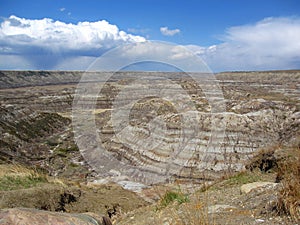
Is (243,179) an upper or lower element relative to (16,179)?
upper

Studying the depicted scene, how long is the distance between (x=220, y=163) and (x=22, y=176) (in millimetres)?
28356

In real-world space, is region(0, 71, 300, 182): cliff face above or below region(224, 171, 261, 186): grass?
below

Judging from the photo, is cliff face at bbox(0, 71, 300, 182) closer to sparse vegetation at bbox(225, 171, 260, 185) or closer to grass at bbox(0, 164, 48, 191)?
grass at bbox(0, 164, 48, 191)

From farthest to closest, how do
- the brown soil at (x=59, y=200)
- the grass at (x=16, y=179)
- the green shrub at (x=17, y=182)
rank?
the grass at (x=16, y=179) → the green shrub at (x=17, y=182) → the brown soil at (x=59, y=200)

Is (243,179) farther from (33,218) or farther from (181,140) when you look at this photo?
(181,140)

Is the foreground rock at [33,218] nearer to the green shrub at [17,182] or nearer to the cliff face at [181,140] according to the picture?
the green shrub at [17,182]

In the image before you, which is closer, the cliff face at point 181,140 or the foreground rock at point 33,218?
the foreground rock at point 33,218

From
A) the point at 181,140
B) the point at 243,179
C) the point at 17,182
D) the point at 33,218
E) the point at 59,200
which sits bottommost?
A: the point at 181,140

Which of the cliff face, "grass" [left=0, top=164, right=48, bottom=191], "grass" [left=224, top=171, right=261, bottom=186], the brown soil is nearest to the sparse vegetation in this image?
"grass" [left=224, top=171, right=261, bottom=186]

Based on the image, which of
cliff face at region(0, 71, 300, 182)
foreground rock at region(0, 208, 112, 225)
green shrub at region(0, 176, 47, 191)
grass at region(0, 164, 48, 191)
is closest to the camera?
foreground rock at region(0, 208, 112, 225)

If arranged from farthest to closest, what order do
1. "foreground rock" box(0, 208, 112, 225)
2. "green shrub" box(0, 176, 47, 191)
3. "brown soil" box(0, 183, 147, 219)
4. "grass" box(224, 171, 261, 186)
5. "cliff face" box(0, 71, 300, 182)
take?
"cliff face" box(0, 71, 300, 182) → "green shrub" box(0, 176, 47, 191) → "grass" box(224, 171, 261, 186) → "brown soil" box(0, 183, 147, 219) → "foreground rock" box(0, 208, 112, 225)

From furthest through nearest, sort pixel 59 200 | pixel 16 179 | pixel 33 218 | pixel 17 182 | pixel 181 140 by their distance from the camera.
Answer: pixel 181 140, pixel 16 179, pixel 17 182, pixel 59 200, pixel 33 218

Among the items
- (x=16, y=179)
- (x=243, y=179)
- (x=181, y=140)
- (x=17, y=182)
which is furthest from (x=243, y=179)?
(x=181, y=140)

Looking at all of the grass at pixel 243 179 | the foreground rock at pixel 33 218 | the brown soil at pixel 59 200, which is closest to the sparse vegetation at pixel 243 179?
the grass at pixel 243 179
